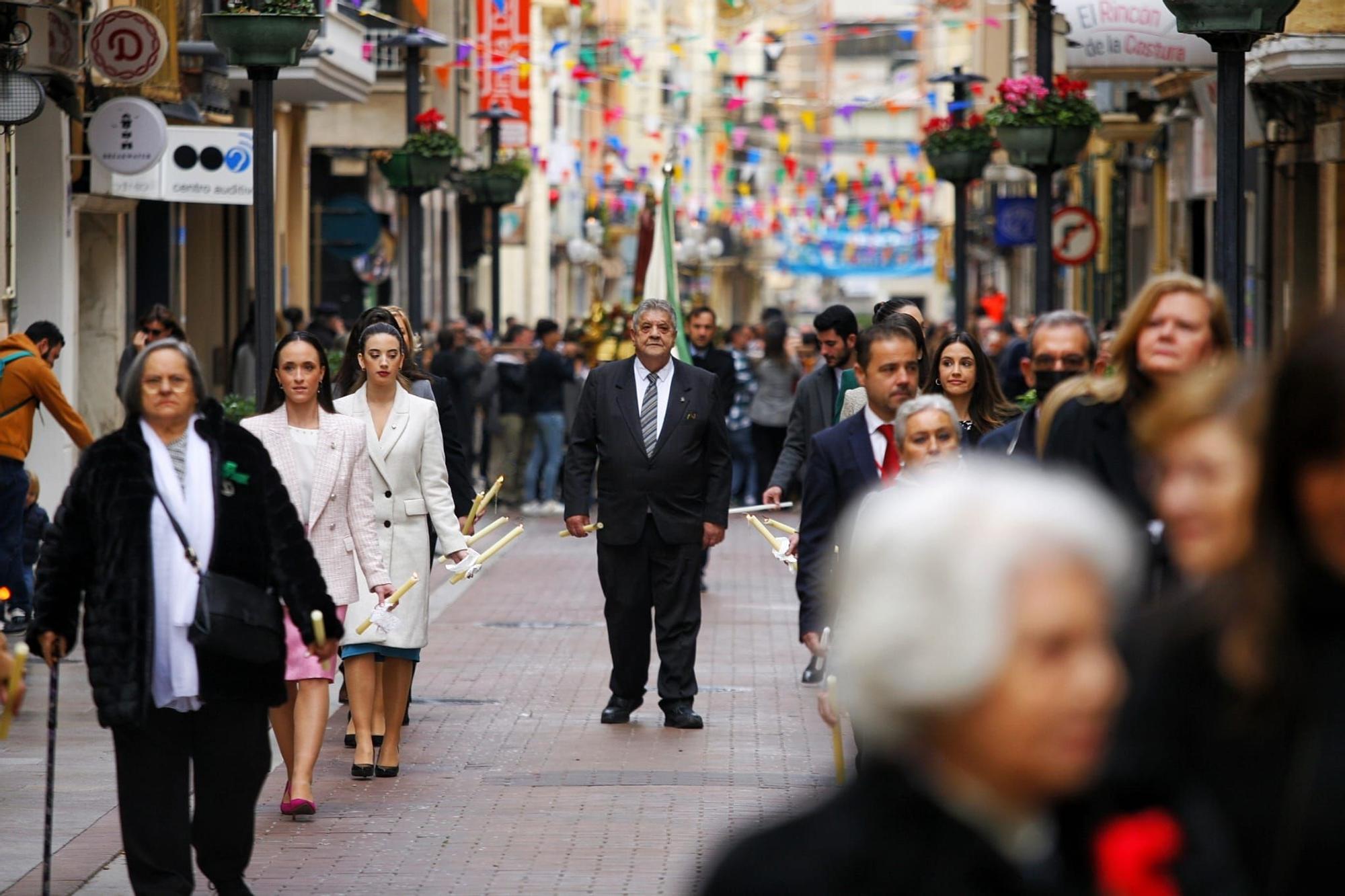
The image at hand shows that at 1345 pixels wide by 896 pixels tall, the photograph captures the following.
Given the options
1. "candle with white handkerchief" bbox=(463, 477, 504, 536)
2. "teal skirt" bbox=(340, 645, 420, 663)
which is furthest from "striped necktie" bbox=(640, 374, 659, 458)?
"teal skirt" bbox=(340, 645, 420, 663)

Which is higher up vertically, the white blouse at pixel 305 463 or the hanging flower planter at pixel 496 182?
the hanging flower planter at pixel 496 182

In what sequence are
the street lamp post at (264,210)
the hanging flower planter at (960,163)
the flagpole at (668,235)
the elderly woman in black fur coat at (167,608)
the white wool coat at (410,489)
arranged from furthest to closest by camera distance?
the hanging flower planter at (960,163)
the flagpole at (668,235)
the street lamp post at (264,210)
the white wool coat at (410,489)
the elderly woman in black fur coat at (167,608)

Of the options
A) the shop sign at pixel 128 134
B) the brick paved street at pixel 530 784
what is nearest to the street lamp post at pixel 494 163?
the shop sign at pixel 128 134

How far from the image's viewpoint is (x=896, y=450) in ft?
25.9

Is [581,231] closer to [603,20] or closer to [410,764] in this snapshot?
[603,20]

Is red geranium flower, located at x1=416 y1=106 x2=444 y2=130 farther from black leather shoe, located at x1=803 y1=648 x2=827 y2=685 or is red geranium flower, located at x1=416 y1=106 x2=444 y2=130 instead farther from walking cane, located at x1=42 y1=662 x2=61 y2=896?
walking cane, located at x1=42 y1=662 x2=61 y2=896

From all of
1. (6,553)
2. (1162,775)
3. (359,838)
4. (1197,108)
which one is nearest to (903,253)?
(1197,108)

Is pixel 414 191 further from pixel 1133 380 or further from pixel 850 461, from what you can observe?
pixel 1133 380

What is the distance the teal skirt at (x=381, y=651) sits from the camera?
9984mm

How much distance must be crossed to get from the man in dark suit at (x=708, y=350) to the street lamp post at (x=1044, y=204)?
2.65 metres

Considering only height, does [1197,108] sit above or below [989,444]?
above

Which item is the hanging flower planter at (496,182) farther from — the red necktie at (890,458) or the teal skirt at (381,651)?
the red necktie at (890,458)

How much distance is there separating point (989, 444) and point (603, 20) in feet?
186

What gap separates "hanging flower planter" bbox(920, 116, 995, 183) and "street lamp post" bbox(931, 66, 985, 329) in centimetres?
14
